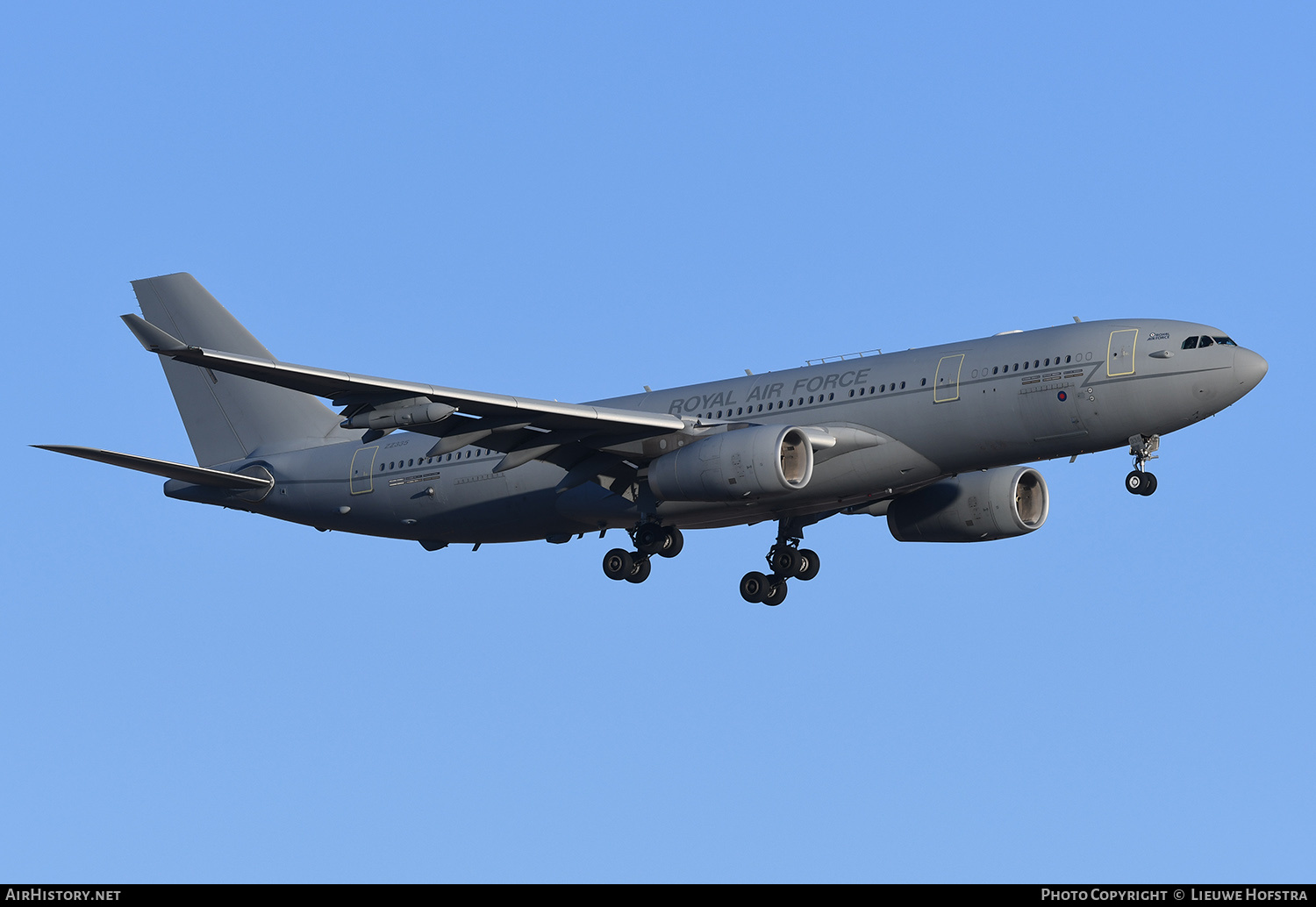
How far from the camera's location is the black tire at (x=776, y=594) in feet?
159

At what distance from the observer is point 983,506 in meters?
46.7

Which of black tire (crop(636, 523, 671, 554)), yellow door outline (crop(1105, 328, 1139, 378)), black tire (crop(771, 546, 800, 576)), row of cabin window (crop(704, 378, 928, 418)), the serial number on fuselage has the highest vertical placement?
the serial number on fuselage

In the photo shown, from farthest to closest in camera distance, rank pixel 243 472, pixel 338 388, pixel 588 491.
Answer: pixel 243 472
pixel 588 491
pixel 338 388

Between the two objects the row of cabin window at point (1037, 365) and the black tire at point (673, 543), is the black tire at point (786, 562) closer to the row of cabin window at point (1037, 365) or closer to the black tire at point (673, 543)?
the black tire at point (673, 543)

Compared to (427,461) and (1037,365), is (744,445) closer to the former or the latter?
(1037,365)

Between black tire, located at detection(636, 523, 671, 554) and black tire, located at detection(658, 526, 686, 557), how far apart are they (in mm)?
78

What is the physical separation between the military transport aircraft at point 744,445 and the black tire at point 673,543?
5 cm

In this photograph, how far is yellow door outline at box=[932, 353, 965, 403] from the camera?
134ft

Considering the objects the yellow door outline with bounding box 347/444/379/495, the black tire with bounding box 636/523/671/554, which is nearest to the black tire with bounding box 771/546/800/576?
the black tire with bounding box 636/523/671/554

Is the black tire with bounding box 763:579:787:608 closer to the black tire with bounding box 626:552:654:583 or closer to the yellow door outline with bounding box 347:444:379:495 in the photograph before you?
the black tire with bounding box 626:552:654:583

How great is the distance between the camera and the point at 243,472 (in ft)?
169
